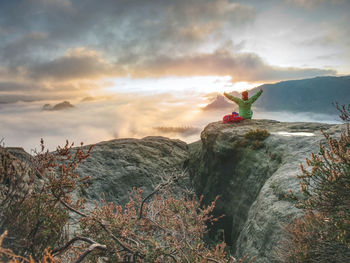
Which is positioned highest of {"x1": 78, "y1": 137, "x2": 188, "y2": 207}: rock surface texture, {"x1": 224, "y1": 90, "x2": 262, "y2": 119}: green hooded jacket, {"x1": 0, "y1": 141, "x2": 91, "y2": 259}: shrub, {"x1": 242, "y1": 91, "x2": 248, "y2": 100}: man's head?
{"x1": 242, "y1": 91, "x2": 248, "y2": 100}: man's head

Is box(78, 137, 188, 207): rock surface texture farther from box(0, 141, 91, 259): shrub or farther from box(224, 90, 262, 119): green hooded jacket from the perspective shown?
box(0, 141, 91, 259): shrub

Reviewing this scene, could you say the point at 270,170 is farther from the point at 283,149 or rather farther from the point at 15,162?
the point at 15,162

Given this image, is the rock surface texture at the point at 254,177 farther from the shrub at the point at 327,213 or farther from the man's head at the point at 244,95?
the man's head at the point at 244,95

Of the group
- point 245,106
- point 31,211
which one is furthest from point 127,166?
point 31,211

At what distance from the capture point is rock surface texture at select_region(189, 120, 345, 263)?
6840 mm

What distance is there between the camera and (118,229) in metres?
4.73

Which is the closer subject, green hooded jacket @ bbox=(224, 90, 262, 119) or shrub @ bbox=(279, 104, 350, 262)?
shrub @ bbox=(279, 104, 350, 262)

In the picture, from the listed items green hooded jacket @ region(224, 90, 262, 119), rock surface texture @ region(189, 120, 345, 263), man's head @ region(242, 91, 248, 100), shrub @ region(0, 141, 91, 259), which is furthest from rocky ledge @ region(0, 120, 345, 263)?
shrub @ region(0, 141, 91, 259)

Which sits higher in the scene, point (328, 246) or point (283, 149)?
point (283, 149)

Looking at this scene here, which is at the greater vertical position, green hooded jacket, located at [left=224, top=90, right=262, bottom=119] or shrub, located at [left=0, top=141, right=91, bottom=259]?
green hooded jacket, located at [left=224, top=90, right=262, bottom=119]

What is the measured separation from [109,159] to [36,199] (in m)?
11.6

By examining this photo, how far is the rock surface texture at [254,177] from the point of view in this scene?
6840mm

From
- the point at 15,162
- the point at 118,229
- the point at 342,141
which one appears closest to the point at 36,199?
the point at 15,162

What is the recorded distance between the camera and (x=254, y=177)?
36.6ft
